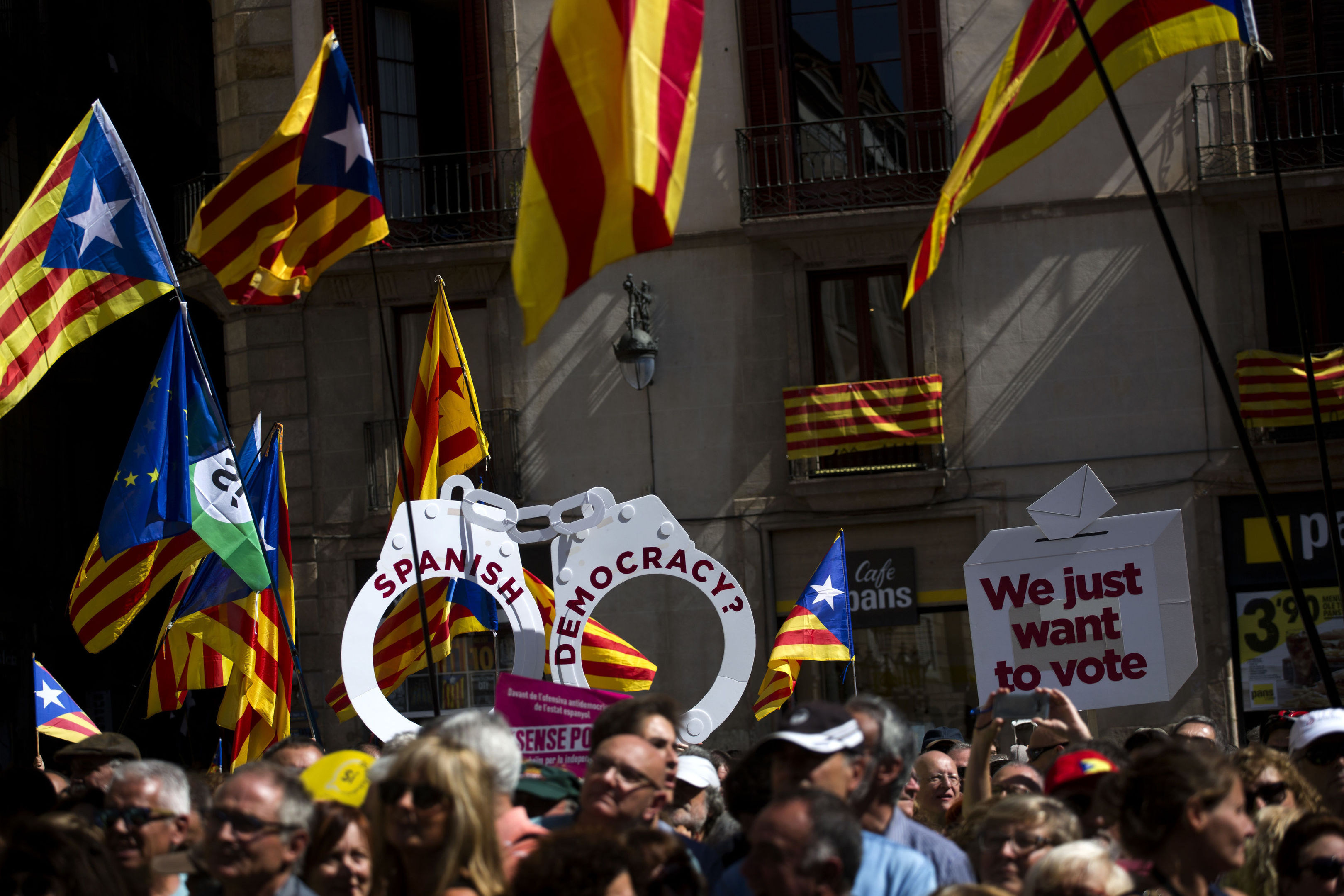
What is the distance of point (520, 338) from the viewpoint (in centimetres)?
1778

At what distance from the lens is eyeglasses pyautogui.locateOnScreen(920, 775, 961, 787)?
7.68m

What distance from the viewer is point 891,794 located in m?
4.59

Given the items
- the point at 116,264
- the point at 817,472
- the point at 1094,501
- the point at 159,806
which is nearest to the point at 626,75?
the point at 159,806

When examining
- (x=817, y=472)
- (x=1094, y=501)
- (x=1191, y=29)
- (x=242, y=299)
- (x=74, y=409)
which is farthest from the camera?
(x=74, y=409)

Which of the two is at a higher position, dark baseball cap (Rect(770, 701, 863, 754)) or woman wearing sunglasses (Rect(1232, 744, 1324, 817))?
dark baseball cap (Rect(770, 701, 863, 754))

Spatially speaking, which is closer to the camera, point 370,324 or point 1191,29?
point 1191,29

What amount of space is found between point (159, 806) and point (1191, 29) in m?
5.71

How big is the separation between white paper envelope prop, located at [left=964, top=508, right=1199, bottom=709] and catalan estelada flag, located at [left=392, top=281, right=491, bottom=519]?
515cm

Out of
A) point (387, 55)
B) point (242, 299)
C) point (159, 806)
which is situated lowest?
point (159, 806)

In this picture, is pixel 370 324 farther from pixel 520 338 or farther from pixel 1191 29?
pixel 1191 29

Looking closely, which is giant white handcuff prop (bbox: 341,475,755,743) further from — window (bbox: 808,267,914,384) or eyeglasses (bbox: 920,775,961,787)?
window (bbox: 808,267,914,384)

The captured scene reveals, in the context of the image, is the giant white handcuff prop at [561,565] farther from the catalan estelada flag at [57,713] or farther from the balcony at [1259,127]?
the balcony at [1259,127]

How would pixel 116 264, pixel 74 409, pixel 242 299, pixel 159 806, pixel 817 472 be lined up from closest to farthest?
pixel 159 806, pixel 242 299, pixel 116 264, pixel 817 472, pixel 74 409

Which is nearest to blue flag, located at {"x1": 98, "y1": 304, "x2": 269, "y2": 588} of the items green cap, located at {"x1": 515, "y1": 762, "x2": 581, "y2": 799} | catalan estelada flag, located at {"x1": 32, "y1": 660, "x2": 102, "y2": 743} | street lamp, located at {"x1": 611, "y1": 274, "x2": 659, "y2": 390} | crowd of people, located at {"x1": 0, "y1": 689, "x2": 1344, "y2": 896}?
catalan estelada flag, located at {"x1": 32, "y1": 660, "x2": 102, "y2": 743}
